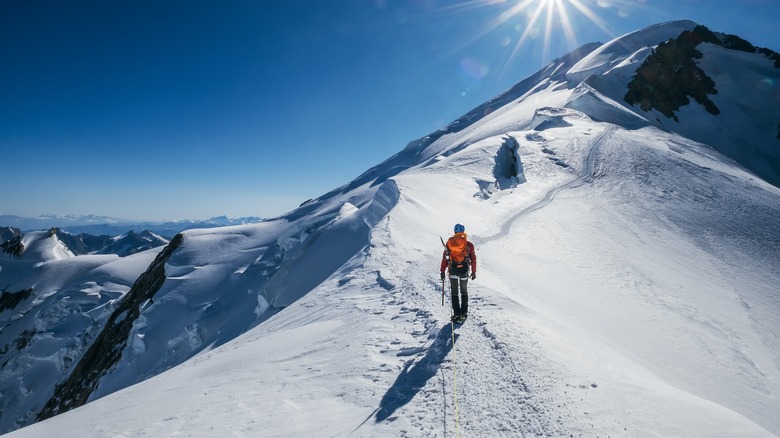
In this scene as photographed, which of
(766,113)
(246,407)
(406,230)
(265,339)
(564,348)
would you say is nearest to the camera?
(246,407)

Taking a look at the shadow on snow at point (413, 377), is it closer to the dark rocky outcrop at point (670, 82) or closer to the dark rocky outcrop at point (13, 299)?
the dark rocky outcrop at point (670, 82)

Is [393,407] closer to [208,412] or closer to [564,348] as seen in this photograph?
[208,412]

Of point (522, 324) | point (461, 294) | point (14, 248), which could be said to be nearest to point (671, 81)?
point (522, 324)

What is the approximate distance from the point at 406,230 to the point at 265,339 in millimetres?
7935

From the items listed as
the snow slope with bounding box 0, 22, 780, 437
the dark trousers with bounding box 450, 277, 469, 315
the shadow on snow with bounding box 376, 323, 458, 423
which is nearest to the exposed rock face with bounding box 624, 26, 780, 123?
the snow slope with bounding box 0, 22, 780, 437

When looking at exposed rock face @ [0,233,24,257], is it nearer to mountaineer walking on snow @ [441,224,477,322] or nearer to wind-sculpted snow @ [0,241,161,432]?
wind-sculpted snow @ [0,241,161,432]

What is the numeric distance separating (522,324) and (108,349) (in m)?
44.2

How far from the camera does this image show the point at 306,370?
6.51 meters

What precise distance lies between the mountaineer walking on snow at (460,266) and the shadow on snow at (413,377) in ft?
2.90

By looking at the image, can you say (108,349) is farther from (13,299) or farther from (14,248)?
(14,248)

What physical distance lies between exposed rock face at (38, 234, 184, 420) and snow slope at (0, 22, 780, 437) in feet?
12.7

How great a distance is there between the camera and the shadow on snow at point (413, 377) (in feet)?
17.0

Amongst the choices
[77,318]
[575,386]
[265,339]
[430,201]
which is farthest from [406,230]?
[77,318]

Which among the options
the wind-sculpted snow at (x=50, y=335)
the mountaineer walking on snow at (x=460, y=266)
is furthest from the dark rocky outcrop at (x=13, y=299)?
the mountaineer walking on snow at (x=460, y=266)
